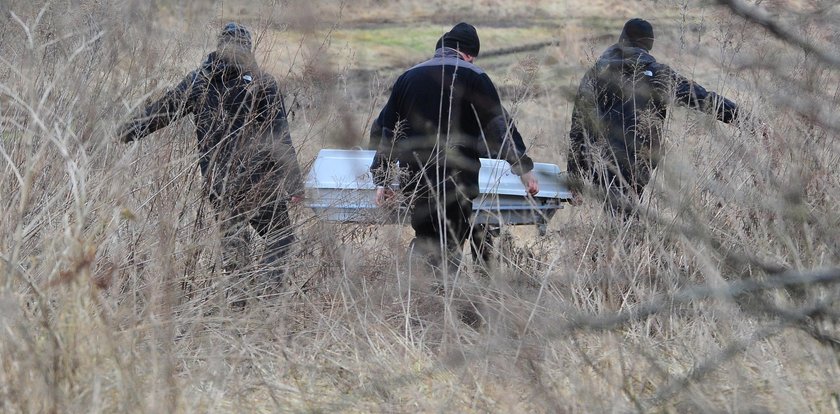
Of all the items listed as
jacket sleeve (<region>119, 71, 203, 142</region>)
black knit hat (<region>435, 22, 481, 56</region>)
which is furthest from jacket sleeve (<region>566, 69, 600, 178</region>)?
jacket sleeve (<region>119, 71, 203, 142</region>)

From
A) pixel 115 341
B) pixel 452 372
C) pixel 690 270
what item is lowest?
pixel 690 270

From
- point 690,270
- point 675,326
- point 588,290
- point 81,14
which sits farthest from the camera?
point 81,14

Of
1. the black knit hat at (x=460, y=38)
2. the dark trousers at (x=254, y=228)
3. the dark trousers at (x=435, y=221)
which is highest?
the black knit hat at (x=460, y=38)

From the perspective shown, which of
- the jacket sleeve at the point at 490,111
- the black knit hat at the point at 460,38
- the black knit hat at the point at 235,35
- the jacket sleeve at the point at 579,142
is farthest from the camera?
the black knit hat at the point at 460,38

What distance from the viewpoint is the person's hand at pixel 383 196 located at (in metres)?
5.41

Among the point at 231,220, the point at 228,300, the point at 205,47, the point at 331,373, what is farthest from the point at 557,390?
the point at 205,47

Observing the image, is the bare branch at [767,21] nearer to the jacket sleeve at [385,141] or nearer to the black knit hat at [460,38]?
the jacket sleeve at [385,141]

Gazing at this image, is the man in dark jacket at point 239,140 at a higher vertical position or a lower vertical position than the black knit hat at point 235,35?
lower

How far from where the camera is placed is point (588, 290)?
15.1ft

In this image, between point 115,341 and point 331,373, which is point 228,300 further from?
point 115,341

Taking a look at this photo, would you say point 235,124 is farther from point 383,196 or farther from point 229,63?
point 383,196

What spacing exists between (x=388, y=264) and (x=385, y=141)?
0.95m

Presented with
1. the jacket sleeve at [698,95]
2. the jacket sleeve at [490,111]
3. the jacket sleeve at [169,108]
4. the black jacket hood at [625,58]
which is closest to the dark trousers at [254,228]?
the jacket sleeve at [169,108]

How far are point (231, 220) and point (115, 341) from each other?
215 cm
